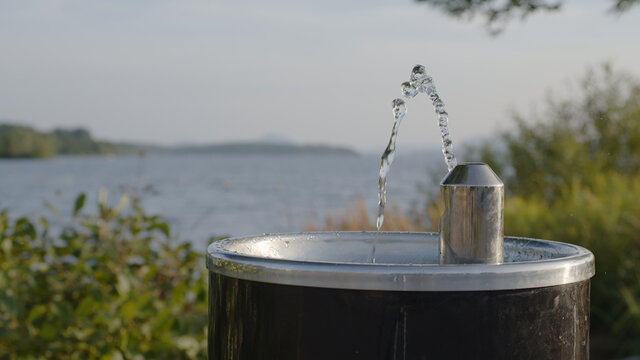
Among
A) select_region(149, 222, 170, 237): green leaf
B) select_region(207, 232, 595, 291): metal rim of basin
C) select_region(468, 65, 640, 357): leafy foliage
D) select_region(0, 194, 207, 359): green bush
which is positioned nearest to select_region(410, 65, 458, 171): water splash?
select_region(207, 232, 595, 291): metal rim of basin

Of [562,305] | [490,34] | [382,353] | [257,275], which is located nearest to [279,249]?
[257,275]

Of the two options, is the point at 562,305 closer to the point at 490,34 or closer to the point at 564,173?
the point at 490,34

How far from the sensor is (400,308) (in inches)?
47.6

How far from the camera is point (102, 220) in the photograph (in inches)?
142

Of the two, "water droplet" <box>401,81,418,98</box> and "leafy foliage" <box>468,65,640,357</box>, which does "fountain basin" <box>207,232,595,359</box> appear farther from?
"leafy foliage" <box>468,65,640,357</box>

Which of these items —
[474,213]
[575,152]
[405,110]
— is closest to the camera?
[474,213]

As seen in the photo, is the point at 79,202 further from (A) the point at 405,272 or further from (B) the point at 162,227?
(A) the point at 405,272

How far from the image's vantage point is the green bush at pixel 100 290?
10.1 ft

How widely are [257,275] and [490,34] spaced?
3161 mm

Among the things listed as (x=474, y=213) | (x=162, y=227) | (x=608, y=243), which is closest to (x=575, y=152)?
(x=608, y=243)

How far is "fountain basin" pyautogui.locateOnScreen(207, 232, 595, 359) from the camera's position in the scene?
47.6 inches

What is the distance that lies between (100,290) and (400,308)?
2.15 meters

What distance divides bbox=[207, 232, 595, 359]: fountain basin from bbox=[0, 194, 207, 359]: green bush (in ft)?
5.99

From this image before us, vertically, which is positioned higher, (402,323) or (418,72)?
(418,72)
